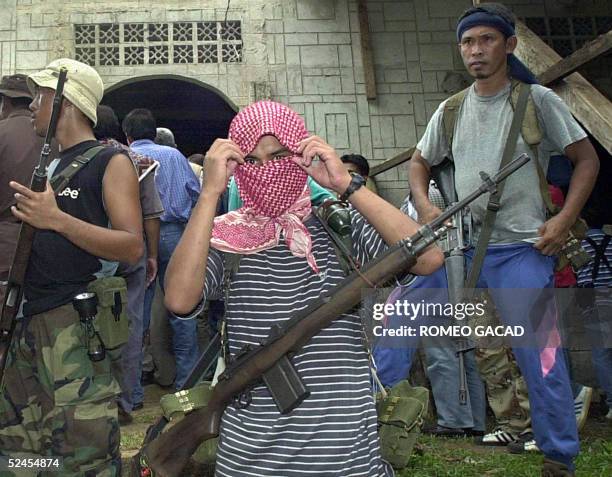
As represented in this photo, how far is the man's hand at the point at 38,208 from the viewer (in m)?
2.51

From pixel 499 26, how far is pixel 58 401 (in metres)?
2.37

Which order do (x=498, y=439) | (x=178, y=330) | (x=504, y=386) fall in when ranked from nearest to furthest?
(x=498, y=439)
(x=504, y=386)
(x=178, y=330)

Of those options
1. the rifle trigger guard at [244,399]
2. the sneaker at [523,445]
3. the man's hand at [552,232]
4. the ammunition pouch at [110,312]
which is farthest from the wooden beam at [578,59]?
the rifle trigger guard at [244,399]

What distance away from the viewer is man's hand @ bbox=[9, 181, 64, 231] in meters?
2.51

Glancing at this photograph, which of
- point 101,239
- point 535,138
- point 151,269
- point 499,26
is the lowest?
point 151,269

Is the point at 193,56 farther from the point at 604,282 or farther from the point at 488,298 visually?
the point at 488,298

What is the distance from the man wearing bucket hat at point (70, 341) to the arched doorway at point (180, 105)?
7.90 meters

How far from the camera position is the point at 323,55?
29.8ft

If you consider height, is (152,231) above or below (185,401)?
above

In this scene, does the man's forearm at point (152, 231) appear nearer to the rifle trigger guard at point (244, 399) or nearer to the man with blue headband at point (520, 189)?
the man with blue headband at point (520, 189)

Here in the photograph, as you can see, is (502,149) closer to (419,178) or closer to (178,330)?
(419,178)

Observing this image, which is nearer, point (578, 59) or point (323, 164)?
point (323, 164)

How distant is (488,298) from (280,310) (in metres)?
1.60

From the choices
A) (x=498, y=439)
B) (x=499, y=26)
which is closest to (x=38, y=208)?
(x=499, y=26)
